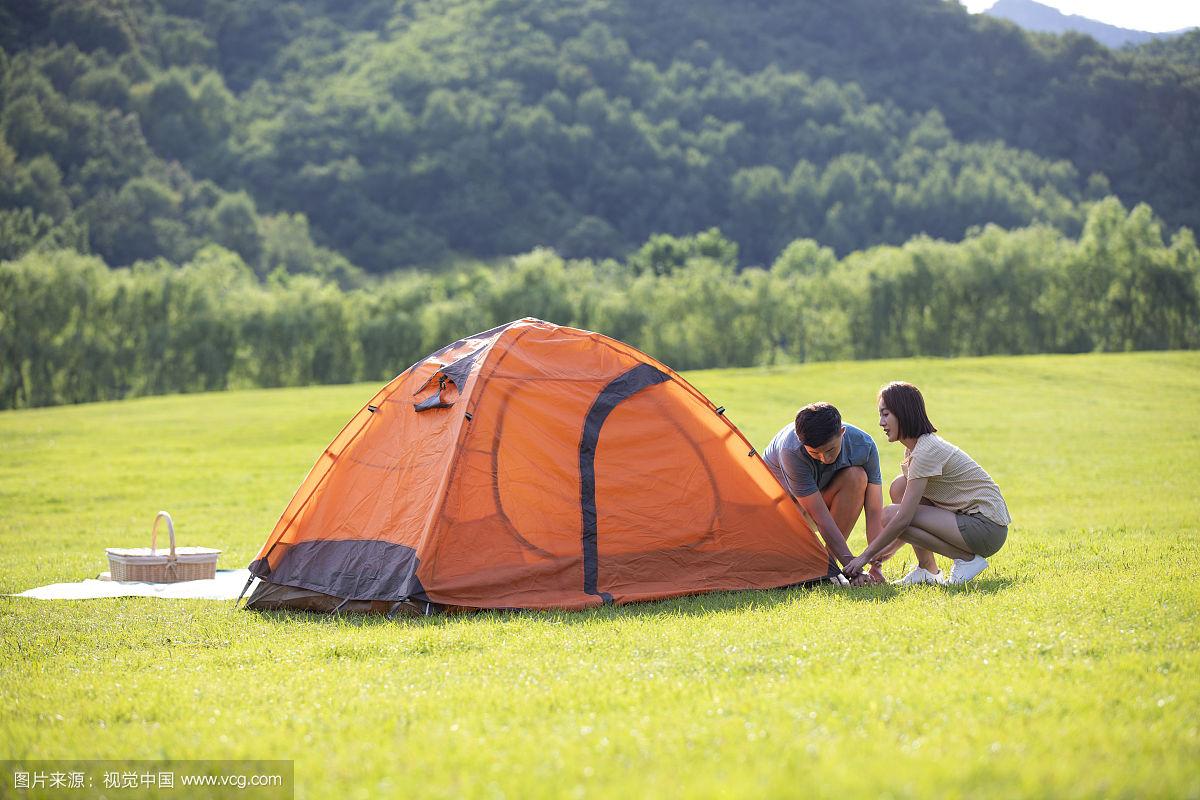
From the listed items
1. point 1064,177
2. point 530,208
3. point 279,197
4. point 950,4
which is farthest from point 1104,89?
point 279,197

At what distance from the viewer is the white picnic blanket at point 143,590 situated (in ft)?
28.5

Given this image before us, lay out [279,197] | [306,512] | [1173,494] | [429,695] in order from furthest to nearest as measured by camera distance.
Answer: [279,197] → [1173,494] → [306,512] → [429,695]

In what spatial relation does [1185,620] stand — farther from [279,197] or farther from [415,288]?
[279,197]

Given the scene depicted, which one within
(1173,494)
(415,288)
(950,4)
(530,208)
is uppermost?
(950,4)

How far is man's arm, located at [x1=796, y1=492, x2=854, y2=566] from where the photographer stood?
8016 mm

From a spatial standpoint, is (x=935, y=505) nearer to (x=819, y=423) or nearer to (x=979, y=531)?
(x=979, y=531)

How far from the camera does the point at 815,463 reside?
27.1 ft

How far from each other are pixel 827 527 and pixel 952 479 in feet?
3.15

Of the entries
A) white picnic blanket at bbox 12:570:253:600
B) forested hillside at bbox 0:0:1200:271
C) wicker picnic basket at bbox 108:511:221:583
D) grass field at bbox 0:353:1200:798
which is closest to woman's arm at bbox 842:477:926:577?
grass field at bbox 0:353:1200:798

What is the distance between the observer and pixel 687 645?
5.93 metres

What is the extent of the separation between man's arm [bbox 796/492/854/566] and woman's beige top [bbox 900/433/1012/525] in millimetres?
671

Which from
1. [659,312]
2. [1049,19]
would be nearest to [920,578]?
[659,312]

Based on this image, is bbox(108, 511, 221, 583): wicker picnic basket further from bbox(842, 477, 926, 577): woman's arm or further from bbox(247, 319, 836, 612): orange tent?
bbox(842, 477, 926, 577): woman's arm

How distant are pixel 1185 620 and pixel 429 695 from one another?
13.0 feet
